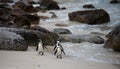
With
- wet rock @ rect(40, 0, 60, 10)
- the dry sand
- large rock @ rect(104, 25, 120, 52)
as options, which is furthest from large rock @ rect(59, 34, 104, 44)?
wet rock @ rect(40, 0, 60, 10)

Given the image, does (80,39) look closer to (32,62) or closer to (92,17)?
(32,62)

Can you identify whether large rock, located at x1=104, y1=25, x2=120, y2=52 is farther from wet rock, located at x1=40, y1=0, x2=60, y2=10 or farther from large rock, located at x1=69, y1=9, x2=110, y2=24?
wet rock, located at x1=40, y1=0, x2=60, y2=10

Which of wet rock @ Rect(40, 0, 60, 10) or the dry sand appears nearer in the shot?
the dry sand

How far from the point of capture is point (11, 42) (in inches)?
509

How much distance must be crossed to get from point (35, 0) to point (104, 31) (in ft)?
90.0

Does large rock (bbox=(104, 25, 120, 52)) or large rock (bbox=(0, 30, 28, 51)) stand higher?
large rock (bbox=(0, 30, 28, 51))

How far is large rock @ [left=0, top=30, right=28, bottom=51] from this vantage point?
12852 millimetres

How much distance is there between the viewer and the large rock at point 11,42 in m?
12.9

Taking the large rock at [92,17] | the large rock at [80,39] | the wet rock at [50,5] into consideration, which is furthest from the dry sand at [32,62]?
the wet rock at [50,5]

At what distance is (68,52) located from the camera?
15406mm

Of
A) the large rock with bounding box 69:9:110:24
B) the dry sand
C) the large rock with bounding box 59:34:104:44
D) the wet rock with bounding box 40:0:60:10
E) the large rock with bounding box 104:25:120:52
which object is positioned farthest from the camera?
the wet rock with bounding box 40:0:60:10

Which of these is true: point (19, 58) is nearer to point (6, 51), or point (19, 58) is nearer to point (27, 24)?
point (6, 51)

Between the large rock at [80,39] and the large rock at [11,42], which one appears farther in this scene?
the large rock at [80,39]

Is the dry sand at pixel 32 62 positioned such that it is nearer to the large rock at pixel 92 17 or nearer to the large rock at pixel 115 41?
the large rock at pixel 115 41
